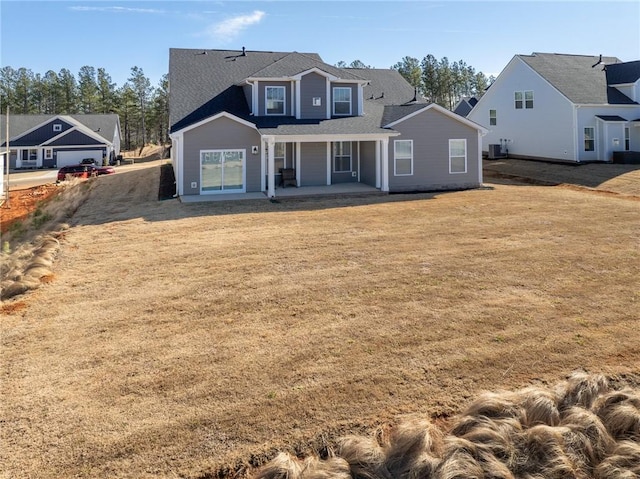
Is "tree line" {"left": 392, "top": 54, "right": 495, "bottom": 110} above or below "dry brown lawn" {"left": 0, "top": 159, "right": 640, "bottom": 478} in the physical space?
above

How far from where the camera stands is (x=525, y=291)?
8148mm

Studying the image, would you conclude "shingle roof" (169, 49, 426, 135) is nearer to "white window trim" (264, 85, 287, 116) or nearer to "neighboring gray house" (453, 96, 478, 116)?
"white window trim" (264, 85, 287, 116)

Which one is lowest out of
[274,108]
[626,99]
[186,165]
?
[186,165]

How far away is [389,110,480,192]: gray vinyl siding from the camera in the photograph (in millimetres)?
20891

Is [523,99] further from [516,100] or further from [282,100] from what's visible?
[282,100]

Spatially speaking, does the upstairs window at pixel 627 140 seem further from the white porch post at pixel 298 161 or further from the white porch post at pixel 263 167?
the white porch post at pixel 263 167

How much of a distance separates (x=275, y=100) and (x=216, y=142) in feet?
13.6

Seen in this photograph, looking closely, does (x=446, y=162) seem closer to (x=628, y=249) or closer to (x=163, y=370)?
(x=628, y=249)

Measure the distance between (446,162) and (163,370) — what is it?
18.2m

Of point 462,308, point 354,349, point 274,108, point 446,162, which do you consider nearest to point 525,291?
point 462,308

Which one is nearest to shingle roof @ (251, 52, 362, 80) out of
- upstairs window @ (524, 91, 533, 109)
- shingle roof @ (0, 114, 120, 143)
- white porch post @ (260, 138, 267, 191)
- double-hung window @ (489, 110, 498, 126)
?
white porch post @ (260, 138, 267, 191)

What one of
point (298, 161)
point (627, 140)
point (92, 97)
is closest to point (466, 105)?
point (627, 140)

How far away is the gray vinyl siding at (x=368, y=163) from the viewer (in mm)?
21344

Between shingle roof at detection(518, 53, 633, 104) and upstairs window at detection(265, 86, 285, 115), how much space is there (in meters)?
18.0
